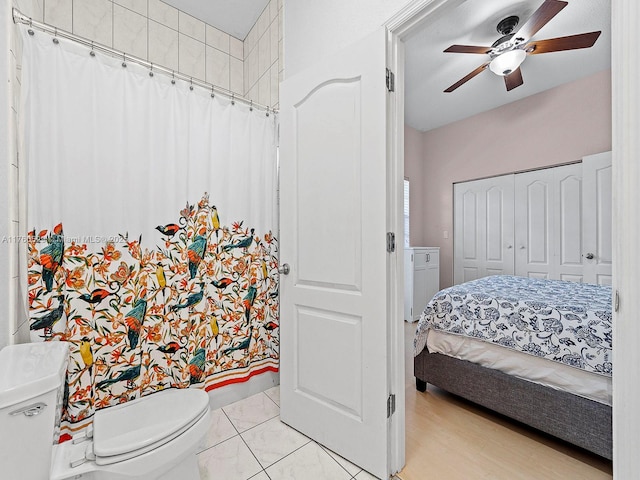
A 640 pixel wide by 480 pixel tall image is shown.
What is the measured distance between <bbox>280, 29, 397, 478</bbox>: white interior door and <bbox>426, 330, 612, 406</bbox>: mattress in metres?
0.81

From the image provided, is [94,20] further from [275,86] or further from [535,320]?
[535,320]

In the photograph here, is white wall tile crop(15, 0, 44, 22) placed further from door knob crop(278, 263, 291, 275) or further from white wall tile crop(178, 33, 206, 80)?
door knob crop(278, 263, 291, 275)

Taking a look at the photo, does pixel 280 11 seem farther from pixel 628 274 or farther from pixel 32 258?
pixel 628 274

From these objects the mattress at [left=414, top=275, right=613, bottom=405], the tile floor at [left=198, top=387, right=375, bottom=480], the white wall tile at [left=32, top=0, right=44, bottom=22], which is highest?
the white wall tile at [left=32, top=0, right=44, bottom=22]

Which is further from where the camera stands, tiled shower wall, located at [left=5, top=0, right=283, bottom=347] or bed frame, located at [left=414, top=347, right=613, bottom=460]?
tiled shower wall, located at [left=5, top=0, right=283, bottom=347]

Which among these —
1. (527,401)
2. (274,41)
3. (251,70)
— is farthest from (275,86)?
(527,401)

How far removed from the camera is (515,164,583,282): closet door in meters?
3.12

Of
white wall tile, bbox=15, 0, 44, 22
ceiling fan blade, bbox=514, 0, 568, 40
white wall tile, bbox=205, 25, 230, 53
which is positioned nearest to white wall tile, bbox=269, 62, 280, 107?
white wall tile, bbox=205, 25, 230, 53

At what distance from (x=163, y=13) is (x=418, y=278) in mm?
3629

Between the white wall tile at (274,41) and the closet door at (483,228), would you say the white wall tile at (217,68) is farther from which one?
the closet door at (483,228)

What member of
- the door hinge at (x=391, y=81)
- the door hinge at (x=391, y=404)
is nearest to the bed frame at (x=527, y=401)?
the door hinge at (x=391, y=404)

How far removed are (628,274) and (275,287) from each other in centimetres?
175

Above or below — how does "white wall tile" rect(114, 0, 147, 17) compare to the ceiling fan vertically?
above

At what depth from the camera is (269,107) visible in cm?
205
